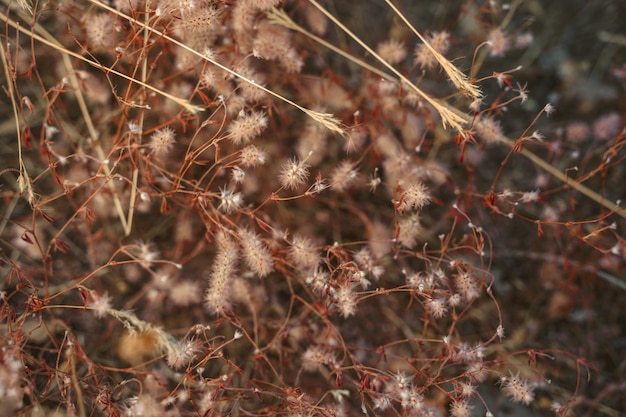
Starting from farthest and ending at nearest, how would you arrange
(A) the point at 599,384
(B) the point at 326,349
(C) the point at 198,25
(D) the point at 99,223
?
(A) the point at 599,384 → (D) the point at 99,223 → (B) the point at 326,349 → (C) the point at 198,25

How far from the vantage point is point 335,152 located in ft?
7.63

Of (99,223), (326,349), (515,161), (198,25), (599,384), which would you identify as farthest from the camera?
(515,161)

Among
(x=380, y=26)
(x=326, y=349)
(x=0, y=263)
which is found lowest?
(x=326, y=349)

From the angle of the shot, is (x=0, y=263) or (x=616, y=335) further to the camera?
(x=616, y=335)

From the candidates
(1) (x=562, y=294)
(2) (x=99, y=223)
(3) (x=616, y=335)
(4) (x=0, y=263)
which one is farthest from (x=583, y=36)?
(4) (x=0, y=263)

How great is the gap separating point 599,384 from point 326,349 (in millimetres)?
1283

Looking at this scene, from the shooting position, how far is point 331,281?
1723 mm

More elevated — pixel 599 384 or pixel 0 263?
pixel 0 263

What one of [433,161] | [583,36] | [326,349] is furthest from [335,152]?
[583,36]

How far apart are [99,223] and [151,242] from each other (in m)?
0.22

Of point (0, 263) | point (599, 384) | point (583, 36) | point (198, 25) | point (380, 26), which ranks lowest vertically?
point (599, 384)

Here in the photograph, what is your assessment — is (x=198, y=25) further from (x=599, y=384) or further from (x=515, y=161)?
(x=599, y=384)

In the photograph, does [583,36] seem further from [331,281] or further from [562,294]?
[331,281]

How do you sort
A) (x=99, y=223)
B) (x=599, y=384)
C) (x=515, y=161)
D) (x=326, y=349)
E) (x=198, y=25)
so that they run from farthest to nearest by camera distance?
1. (x=515, y=161)
2. (x=599, y=384)
3. (x=99, y=223)
4. (x=326, y=349)
5. (x=198, y=25)
